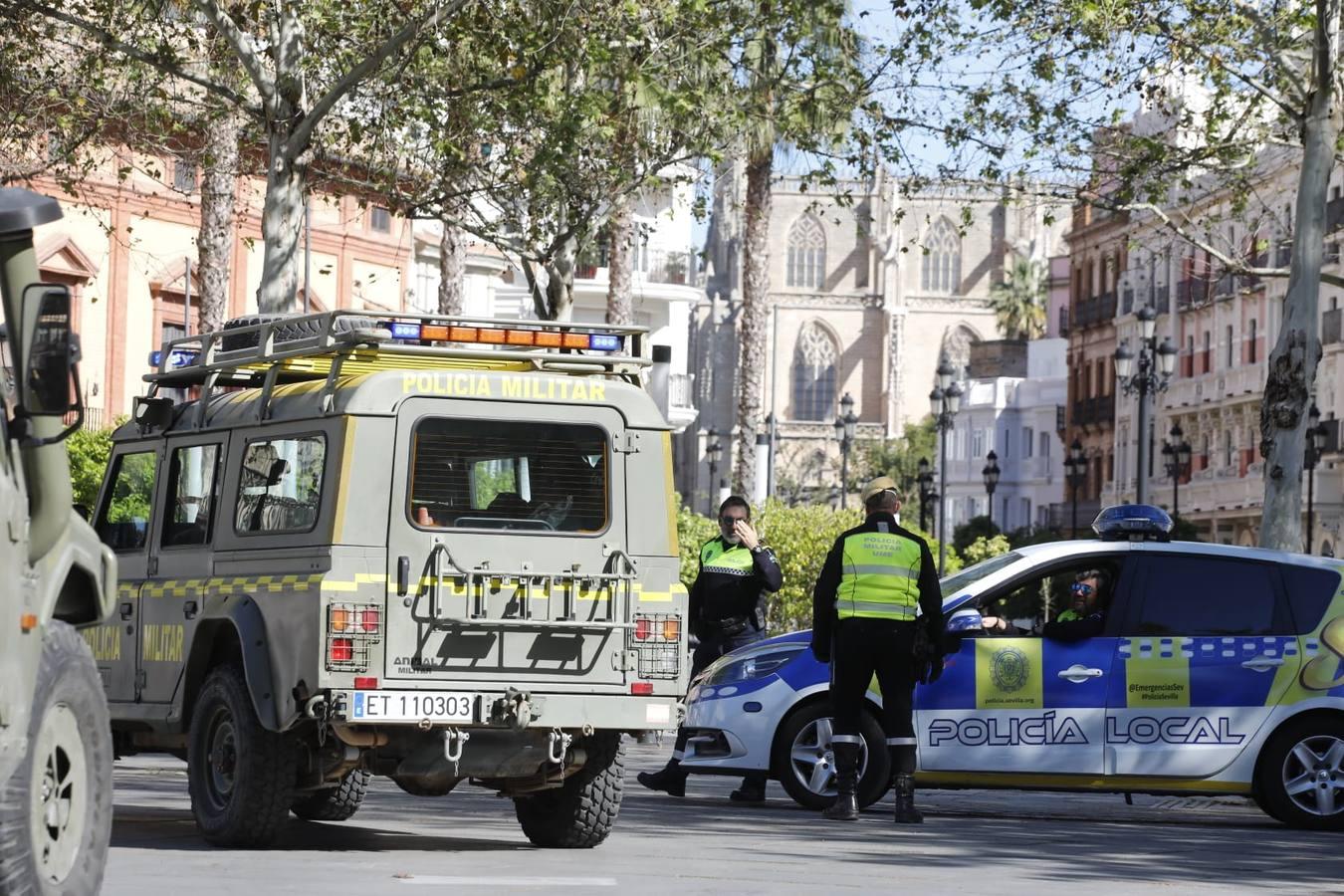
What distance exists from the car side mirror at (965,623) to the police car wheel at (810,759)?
0.69 meters

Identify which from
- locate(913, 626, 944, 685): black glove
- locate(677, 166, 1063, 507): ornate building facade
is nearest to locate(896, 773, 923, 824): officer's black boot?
locate(913, 626, 944, 685): black glove

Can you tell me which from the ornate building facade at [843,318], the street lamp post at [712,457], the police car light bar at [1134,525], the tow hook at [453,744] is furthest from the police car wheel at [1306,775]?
the ornate building facade at [843,318]

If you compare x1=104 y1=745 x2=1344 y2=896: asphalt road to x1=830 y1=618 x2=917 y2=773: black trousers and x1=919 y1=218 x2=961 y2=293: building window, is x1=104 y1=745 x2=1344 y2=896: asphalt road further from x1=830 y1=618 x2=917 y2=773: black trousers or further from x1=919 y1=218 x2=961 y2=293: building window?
x1=919 y1=218 x2=961 y2=293: building window

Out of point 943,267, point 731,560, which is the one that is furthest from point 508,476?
point 943,267

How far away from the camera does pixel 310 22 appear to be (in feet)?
71.2

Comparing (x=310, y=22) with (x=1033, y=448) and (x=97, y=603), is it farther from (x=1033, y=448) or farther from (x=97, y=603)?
(x=1033, y=448)

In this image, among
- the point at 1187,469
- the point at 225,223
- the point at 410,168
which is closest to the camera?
the point at 410,168

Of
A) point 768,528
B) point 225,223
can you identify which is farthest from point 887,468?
point 225,223

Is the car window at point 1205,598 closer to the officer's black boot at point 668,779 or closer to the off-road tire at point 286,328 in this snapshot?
the officer's black boot at point 668,779

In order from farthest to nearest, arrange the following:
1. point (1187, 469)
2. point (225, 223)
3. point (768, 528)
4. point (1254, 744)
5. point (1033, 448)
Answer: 1. point (1033, 448)
2. point (1187, 469)
3. point (768, 528)
4. point (225, 223)
5. point (1254, 744)

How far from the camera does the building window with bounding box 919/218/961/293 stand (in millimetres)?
152500

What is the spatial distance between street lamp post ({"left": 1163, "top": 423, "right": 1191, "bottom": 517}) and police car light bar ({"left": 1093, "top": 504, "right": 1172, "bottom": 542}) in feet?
156

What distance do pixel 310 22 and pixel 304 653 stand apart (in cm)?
1188

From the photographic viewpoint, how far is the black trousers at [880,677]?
13438 mm
